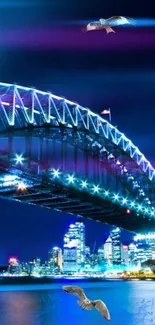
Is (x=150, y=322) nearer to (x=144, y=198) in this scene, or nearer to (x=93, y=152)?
(x=93, y=152)

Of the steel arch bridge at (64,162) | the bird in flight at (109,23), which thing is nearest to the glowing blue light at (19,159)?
the steel arch bridge at (64,162)

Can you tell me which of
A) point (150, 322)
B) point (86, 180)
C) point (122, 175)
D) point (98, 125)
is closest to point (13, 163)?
point (86, 180)

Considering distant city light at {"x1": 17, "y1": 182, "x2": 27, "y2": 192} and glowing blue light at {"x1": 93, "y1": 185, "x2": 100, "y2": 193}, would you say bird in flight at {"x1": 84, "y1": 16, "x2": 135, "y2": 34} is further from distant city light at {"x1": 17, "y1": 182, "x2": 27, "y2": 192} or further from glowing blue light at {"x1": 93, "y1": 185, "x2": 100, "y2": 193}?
glowing blue light at {"x1": 93, "y1": 185, "x2": 100, "y2": 193}

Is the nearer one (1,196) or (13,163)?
(13,163)

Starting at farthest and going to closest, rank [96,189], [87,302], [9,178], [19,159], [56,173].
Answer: [96,189] < [56,173] < [9,178] < [19,159] < [87,302]

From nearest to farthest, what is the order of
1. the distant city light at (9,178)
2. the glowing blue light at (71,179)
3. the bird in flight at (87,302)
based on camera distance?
1. the bird in flight at (87,302)
2. the distant city light at (9,178)
3. the glowing blue light at (71,179)

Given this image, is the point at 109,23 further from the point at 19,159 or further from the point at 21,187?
the point at 21,187

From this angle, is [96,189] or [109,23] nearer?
[109,23]

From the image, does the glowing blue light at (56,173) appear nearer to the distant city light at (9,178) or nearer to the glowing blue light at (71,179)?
the glowing blue light at (71,179)

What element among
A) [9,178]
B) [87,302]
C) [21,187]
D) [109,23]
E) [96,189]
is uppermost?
[96,189]

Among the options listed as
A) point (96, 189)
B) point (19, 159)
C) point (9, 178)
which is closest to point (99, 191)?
point (96, 189)

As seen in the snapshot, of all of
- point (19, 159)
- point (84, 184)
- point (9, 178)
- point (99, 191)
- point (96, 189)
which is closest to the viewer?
point (19, 159)
